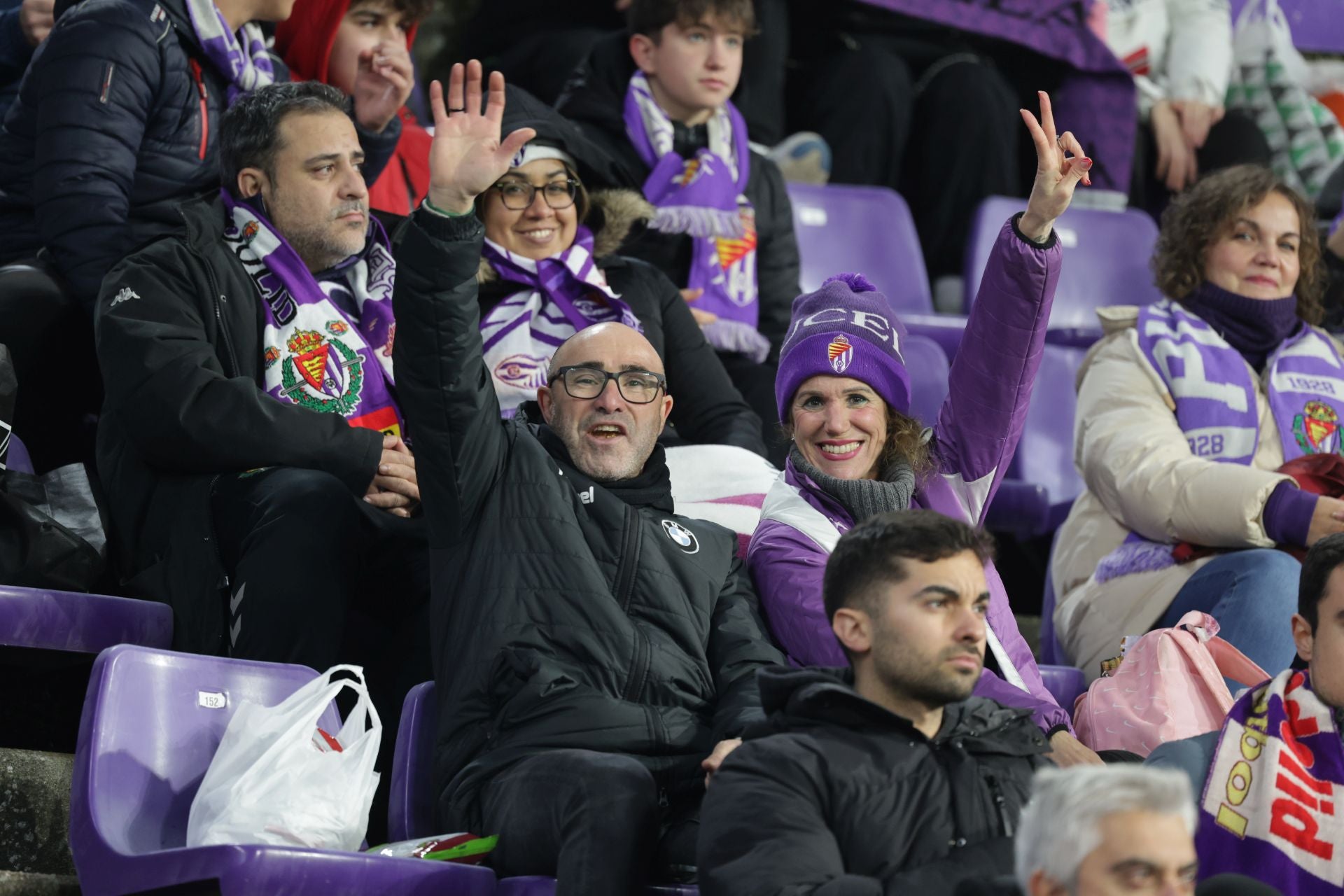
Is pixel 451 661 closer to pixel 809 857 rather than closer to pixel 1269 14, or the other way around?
pixel 809 857

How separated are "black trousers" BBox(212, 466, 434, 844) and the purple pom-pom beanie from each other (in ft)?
2.36

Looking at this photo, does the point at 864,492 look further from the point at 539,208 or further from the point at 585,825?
the point at 539,208

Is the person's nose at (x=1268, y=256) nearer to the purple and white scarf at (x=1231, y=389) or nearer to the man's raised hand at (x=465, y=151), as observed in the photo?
the purple and white scarf at (x=1231, y=389)

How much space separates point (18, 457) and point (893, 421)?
1537 mm

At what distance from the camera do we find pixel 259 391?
3104 millimetres

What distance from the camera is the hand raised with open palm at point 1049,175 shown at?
284cm

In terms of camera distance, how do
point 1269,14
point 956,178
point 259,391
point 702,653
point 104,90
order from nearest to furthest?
point 702,653, point 259,391, point 104,90, point 956,178, point 1269,14

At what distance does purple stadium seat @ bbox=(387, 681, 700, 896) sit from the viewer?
2.62 m

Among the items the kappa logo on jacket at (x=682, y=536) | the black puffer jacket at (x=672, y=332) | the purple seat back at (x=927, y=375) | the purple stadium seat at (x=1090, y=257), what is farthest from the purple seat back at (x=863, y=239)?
the kappa logo on jacket at (x=682, y=536)

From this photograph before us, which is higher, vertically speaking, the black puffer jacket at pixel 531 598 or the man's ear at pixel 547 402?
the man's ear at pixel 547 402

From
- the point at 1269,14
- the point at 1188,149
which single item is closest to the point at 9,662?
the point at 1188,149

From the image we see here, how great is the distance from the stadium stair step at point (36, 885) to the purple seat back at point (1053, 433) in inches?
107

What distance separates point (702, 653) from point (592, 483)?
0.32m

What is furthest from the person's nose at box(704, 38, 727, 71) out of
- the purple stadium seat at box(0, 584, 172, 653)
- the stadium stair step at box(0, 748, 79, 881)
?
the stadium stair step at box(0, 748, 79, 881)
